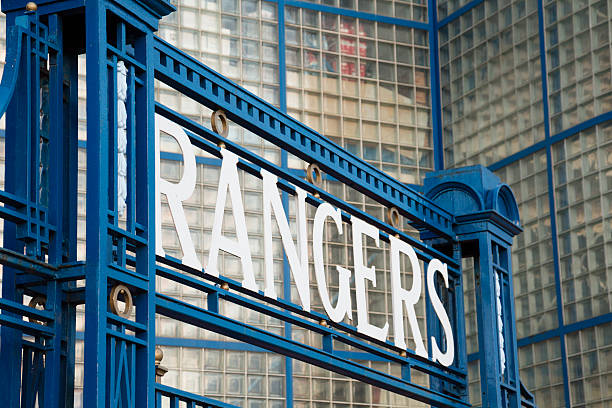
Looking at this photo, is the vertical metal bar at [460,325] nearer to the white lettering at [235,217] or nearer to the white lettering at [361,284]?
the white lettering at [361,284]

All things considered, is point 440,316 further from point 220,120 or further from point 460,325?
point 220,120

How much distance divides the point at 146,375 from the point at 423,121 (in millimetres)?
10302

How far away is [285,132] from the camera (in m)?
7.70

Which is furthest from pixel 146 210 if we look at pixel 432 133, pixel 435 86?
pixel 435 86

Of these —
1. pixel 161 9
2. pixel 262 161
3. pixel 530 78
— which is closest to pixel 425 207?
pixel 262 161

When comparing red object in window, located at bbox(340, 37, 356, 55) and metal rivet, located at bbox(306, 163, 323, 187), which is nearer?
metal rivet, located at bbox(306, 163, 323, 187)

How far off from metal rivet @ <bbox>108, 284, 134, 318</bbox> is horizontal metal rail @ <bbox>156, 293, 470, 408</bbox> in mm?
539

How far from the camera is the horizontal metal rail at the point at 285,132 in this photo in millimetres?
6605

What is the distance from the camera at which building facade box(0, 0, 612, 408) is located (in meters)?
13.3

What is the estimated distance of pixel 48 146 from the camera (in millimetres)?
5586

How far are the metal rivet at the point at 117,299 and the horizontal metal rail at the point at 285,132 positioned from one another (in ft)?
4.52

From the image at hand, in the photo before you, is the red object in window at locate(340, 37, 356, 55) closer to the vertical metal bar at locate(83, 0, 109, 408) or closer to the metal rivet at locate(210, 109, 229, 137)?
the metal rivet at locate(210, 109, 229, 137)

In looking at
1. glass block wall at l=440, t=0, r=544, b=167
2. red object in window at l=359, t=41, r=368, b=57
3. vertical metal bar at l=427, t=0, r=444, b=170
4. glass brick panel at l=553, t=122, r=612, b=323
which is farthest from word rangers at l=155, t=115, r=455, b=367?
red object in window at l=359, t=41, r=368, b=57

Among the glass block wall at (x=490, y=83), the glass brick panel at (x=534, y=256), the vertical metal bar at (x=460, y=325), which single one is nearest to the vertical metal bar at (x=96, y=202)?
the vertical metal bar at (x=460, y=325)
